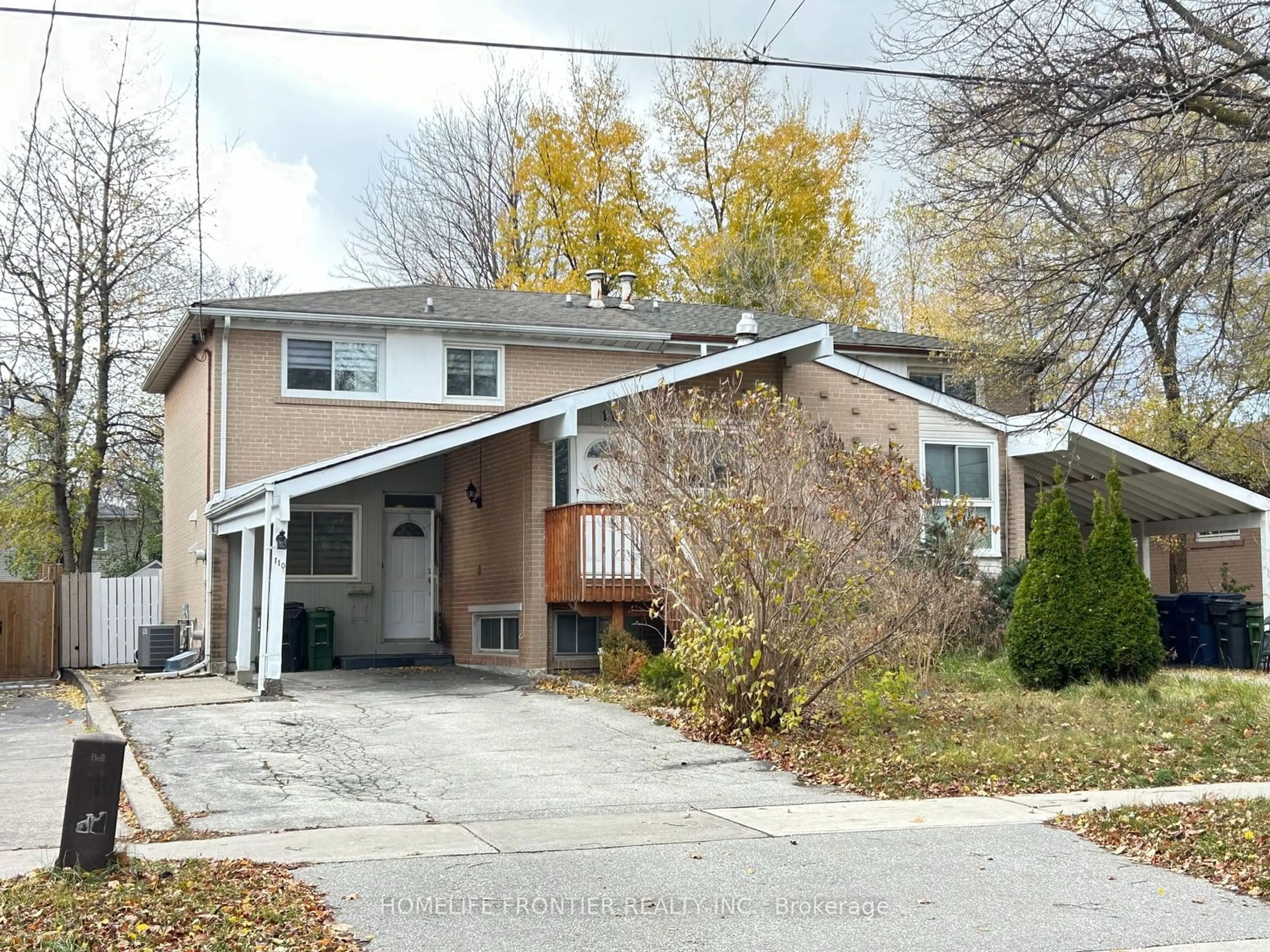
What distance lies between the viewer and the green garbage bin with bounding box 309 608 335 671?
20.7 meters

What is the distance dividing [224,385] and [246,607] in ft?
14.6

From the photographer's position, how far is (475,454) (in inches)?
834

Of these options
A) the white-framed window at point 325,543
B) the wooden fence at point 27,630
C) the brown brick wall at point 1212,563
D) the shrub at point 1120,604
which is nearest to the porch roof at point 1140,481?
the shrub at point 1120,604

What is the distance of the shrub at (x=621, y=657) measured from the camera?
55.0 ft

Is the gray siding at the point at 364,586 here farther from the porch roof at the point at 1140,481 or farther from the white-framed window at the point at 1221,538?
the white-framed window at the point at 1221,538

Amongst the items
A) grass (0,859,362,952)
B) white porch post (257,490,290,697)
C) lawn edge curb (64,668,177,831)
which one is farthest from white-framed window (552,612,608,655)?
grass (0,859,362,952)

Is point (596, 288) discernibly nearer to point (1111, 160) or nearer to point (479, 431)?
point (479, 431)

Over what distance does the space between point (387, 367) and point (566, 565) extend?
5346 mm

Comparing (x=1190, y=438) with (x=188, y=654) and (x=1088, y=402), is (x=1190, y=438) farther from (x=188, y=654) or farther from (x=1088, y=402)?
(x=188, y=654)

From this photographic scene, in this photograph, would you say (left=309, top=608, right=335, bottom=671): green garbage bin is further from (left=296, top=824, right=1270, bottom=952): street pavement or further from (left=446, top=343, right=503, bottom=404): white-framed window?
(left=296, top=824, right=1270, bottom=952): street pavement

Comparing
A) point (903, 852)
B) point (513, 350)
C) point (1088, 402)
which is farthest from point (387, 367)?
point (903, 852)

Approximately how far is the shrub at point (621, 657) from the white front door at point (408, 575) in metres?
5.76

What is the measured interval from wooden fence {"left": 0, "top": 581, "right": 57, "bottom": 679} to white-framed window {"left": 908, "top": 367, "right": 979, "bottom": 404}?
16.1 metres

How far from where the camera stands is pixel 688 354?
23.2 m
